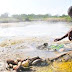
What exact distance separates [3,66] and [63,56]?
229 cm

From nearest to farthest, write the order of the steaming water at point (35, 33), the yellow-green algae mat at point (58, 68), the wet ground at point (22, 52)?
the yellow-green algae mat at point (58, 68)
the wet ground at point (22, 52)
the steaming water at point (35, 33)

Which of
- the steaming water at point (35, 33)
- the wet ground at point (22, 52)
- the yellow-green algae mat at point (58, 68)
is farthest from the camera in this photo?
the steaming water at point (35, 33)

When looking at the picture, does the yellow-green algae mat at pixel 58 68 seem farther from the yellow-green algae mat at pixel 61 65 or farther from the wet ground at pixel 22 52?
the wet ground at pixel 22 52

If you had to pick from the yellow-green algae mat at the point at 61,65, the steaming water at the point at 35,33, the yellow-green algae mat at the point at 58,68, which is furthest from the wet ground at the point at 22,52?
the yellow-green algae mat at the point at 58,68

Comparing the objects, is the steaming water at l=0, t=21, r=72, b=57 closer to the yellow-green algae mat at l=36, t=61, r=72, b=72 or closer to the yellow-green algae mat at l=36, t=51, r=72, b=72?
the yellow-green algae mat at l=36, t=51, r=72, b=72

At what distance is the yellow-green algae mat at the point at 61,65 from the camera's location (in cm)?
571

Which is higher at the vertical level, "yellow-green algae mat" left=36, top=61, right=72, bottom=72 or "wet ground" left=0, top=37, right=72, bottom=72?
"yellow-green algae mat" left=36, top=61, right=72, bottom=72

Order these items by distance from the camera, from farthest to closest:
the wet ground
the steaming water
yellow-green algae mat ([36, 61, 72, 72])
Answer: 1. the steaming water
2. the wet ground
3. yellow-green algae mat ([36, 61, 72, 72])

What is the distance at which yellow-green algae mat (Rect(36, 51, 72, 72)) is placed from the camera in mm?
5711

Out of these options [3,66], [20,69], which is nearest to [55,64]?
[20,69]

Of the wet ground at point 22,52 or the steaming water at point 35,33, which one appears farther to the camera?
the steaming water at point 35,33

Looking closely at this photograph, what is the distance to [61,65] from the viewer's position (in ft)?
20.1

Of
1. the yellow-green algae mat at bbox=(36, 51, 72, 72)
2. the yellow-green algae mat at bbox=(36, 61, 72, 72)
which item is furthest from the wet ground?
the yellow-green algae mat at bbox=(36, 61, 72, 72)

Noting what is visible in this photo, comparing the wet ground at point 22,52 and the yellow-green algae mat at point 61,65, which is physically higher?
the yellow-green algae mat at point 61,65
